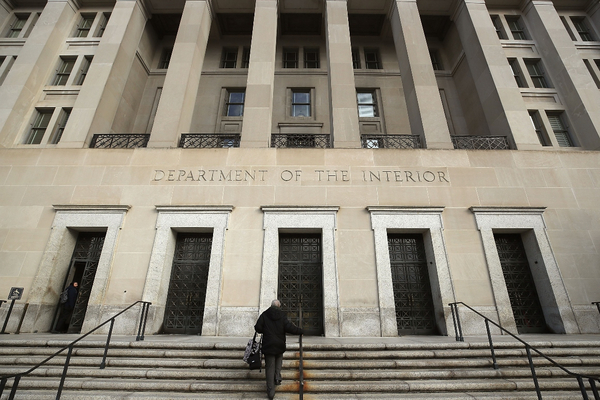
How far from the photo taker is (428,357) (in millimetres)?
6566

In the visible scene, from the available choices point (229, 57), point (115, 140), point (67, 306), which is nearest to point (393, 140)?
point (115, 140)

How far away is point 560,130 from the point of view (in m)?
13.2

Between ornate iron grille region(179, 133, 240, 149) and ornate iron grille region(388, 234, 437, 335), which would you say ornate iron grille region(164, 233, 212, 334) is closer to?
ornate iron grille region(179, 133, 240, 149)

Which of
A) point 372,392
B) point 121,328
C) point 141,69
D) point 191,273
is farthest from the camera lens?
point 141,69

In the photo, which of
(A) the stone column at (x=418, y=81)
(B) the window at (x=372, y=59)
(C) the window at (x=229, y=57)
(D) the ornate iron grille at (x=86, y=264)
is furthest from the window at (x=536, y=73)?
(D) the ornate iron grille at (x=86, y=264)

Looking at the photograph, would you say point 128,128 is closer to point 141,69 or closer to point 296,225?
point 141,69

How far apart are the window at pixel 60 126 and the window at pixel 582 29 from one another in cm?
2583

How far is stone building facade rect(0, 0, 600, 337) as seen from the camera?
31.4ft

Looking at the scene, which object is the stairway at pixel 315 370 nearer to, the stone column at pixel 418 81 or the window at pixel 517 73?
the stone column at pixel 418 81

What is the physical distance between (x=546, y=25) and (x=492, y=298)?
46.9ft

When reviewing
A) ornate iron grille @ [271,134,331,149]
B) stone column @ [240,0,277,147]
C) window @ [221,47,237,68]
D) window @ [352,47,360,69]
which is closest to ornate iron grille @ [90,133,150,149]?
stone column @ [240,0,277,147]

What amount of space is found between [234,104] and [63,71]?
8.10 metres

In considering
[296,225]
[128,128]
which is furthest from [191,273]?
[128,128]

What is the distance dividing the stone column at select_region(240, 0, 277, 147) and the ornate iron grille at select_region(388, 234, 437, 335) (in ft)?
20.5
